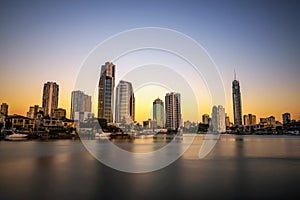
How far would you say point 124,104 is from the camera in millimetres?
75812

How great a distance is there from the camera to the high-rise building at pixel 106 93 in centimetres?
8944

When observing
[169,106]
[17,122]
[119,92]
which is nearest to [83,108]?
[119,92]

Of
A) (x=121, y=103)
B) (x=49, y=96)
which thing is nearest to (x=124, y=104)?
(x=121, y=103)

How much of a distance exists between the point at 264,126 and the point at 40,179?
430ft

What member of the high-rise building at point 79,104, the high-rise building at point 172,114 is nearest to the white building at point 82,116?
the high-rise building at point 79,104

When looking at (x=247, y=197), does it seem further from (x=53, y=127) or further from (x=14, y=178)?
(x=53, y=127)

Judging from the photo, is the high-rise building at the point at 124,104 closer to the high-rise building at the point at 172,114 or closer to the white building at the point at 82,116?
the white building at the point at 82,116

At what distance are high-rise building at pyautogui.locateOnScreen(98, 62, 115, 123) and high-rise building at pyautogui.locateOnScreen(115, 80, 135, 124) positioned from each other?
11.2 meters

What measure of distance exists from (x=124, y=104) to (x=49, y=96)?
69.8 m

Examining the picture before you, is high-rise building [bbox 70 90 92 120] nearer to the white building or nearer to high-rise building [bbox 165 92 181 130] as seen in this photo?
the white building

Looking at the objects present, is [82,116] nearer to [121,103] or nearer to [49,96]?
[121,103]

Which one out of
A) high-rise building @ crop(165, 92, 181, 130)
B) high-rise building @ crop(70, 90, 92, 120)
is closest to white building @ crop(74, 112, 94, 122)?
high-rise building @ crop(70, 90, 92, 120)

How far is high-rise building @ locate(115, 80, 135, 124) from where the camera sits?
73750 millimetres

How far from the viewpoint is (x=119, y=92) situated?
76750 millimetres
